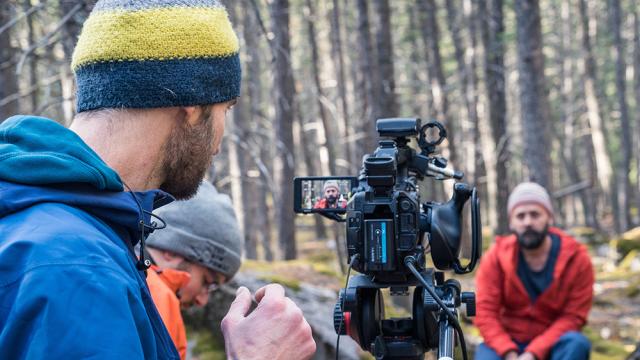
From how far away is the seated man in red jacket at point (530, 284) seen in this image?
21.2 ft

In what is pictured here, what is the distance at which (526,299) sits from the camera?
260 inches

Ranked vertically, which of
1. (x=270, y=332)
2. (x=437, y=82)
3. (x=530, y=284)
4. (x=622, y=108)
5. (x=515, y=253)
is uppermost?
(x=437, y=82)

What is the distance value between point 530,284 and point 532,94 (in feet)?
16.4

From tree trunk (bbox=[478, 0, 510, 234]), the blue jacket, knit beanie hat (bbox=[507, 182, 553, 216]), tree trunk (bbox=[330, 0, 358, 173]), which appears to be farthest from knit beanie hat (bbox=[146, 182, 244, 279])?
tree trunk (bbox=[330, 0, 358, 173])

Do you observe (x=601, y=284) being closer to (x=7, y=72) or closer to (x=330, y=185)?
(x=7, y=72)

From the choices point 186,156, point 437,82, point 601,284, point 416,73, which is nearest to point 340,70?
point 437,82

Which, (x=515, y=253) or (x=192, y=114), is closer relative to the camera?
(x=192, y=114)

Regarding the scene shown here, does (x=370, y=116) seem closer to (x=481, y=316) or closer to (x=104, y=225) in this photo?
(x=481, y=316)

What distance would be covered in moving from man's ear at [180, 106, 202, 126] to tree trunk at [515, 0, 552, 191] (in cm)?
964

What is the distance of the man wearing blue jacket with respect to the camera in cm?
141

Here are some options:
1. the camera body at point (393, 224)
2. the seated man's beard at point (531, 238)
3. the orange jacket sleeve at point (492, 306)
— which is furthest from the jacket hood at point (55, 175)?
the seated man's beard at point (531, 238)

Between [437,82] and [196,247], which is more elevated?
[437,82]

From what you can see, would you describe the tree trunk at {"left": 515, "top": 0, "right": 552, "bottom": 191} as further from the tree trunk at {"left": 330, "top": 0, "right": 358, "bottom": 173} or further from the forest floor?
the tree trunk at {"left": 330, "top": 0, "right": 358, "bottom": 173}

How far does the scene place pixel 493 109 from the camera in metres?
18.1
